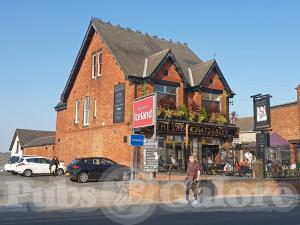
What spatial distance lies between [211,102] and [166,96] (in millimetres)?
4641

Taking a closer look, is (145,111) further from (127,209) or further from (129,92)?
(127,209)

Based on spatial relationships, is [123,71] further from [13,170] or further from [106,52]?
[13,170]

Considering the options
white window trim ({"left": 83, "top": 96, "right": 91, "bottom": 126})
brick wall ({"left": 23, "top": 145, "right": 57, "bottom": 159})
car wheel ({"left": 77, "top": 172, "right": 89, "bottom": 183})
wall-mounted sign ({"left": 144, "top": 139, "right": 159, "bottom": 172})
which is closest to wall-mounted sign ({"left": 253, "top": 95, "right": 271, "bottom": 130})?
wall-mounted sign ({"left": 144, "top": 139, "right": 159, "bottom": 172})

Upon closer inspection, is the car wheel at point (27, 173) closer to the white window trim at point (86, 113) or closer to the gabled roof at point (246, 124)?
the white window trim at point (86, 113)

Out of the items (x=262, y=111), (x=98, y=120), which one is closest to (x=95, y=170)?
(x=98, y=120)

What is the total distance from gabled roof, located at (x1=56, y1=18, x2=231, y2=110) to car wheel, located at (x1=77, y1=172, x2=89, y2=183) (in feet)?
24.1

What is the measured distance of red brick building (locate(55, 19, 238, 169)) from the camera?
27.3 m

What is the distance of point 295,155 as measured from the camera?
2072 cm

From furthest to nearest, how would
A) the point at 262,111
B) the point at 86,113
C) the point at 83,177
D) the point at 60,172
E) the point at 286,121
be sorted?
1. the point at 286,121
2. the point at 86,113
3. the point at 60,172
4. the point at 83,177
5. the point at 262,111

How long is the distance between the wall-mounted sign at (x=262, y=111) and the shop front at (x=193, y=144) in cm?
429

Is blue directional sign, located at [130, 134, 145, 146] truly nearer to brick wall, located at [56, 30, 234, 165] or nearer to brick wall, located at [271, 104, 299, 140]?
brick wall, located at [56, 30, 234, 165]

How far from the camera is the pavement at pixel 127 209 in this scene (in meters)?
11.0

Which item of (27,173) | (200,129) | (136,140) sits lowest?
(27,173)

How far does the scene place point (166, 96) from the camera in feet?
92.1
